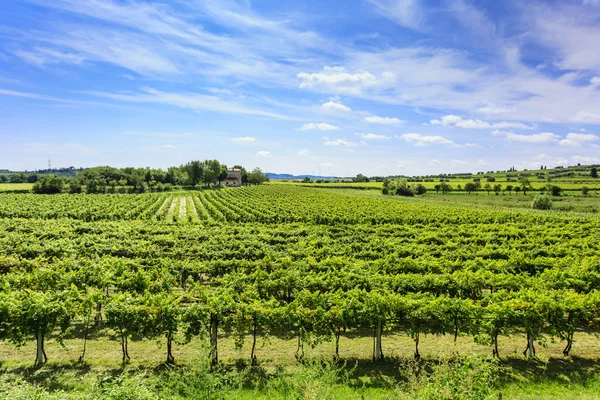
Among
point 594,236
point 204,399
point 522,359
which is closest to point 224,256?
point 204,399

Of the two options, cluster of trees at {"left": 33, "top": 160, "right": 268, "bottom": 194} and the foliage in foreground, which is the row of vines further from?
cluster of trees at {"left": 33, "top": 160, "right": 268, "bottom": 194}

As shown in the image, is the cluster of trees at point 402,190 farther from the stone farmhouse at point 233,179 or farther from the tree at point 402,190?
the stone farmhouse at point 233,179

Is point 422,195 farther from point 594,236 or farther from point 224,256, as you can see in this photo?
point 224,256

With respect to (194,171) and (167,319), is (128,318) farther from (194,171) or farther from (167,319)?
(194,171)

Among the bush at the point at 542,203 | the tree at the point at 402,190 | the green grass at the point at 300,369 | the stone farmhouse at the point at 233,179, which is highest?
the stone farmhouse at the point at 233,179

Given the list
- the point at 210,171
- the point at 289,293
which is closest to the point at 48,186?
the point at 210,171

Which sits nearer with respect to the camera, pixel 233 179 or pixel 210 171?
pixel 210 171

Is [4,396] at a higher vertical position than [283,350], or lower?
higher

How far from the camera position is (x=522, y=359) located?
14.2 metres

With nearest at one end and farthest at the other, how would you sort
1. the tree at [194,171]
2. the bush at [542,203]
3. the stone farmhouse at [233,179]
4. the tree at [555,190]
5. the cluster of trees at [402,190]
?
1. the bush at [542,203]
2. the tree at [555,190]
3. the cluster of trees at [402,190]
4. the tree at [194,171]
5. the stone farmhouse at [233,179]

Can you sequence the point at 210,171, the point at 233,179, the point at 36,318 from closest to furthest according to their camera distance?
the point at 36,318 < the point at 210,171 < the point at 233,179

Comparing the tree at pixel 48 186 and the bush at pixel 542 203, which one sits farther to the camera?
the tree at pixel 48 186

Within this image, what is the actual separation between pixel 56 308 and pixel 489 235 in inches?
1661

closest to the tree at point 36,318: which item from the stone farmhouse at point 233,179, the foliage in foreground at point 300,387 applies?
the foliage in foreground at point 300,387
